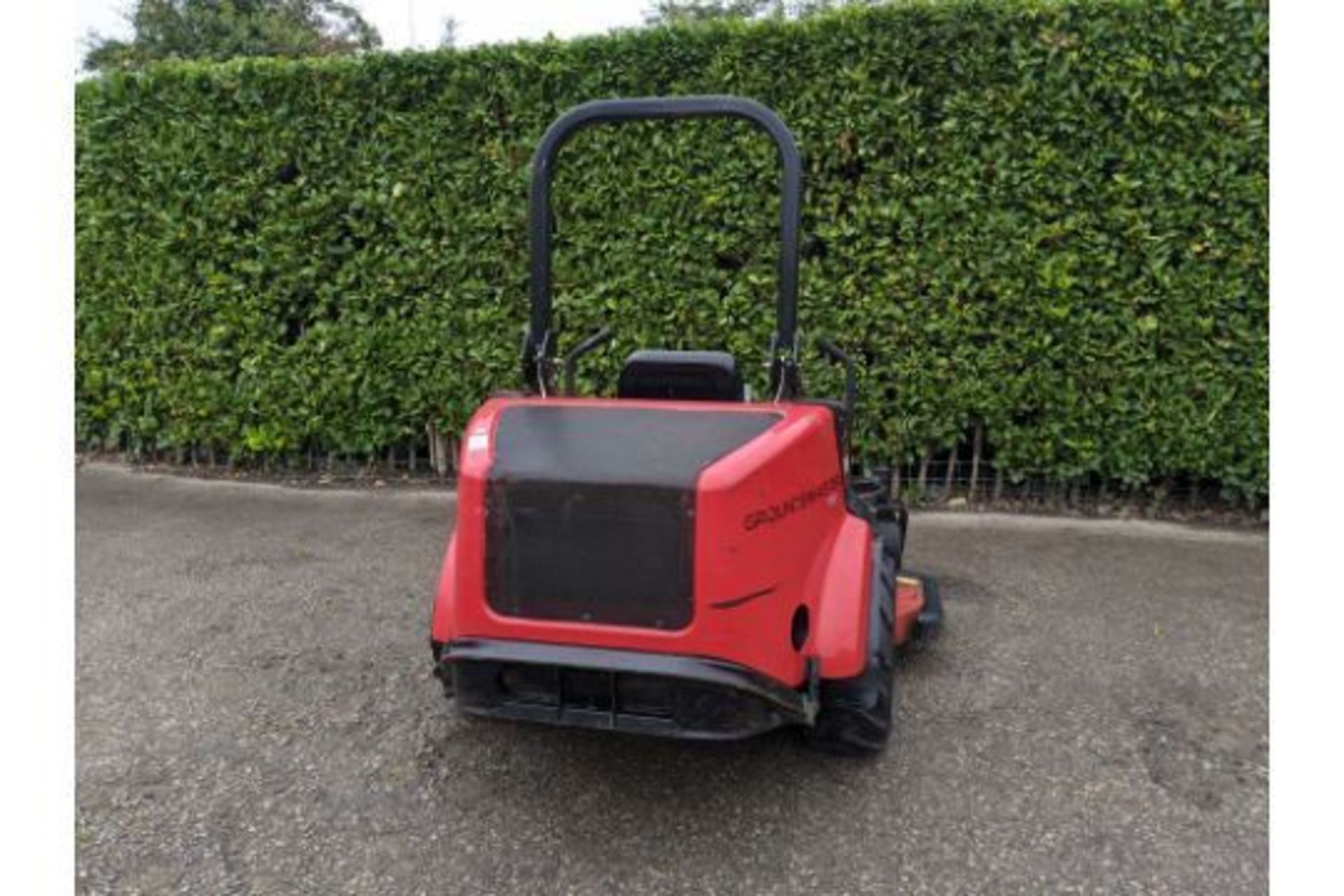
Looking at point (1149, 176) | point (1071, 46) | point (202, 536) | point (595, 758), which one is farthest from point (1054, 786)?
point (202, 536)

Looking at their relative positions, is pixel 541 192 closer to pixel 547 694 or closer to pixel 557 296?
pixel 547 694

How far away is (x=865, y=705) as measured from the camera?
2.38m

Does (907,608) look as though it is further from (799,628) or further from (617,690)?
(617,690)

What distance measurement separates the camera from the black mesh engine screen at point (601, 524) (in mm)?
2047

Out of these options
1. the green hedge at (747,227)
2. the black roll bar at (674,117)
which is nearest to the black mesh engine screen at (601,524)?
the black roll bar at (674,117)

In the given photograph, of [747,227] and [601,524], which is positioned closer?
[601,524]

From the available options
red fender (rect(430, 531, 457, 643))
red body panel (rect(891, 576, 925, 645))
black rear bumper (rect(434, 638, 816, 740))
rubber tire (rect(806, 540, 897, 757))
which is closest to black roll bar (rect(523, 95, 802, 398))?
red fender (rect(430, 531, 457, 643))

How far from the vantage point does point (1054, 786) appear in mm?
2518

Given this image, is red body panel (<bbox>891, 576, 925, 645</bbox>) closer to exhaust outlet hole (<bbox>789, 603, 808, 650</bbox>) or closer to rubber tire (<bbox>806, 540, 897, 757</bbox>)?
rubber tire (<bbox>806, 540, 897, 757</bbox>)

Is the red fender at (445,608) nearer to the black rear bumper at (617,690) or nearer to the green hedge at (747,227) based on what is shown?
the black rear bumper at (617,690)

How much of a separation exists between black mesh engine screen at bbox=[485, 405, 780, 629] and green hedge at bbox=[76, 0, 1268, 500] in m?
2.83

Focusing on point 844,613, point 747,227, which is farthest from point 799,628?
point 747,227

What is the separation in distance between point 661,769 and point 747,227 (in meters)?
3.01

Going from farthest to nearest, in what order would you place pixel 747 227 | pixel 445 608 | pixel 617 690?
1. pixel 747 227
2. pixel 445 608
3. pixel 617 690
